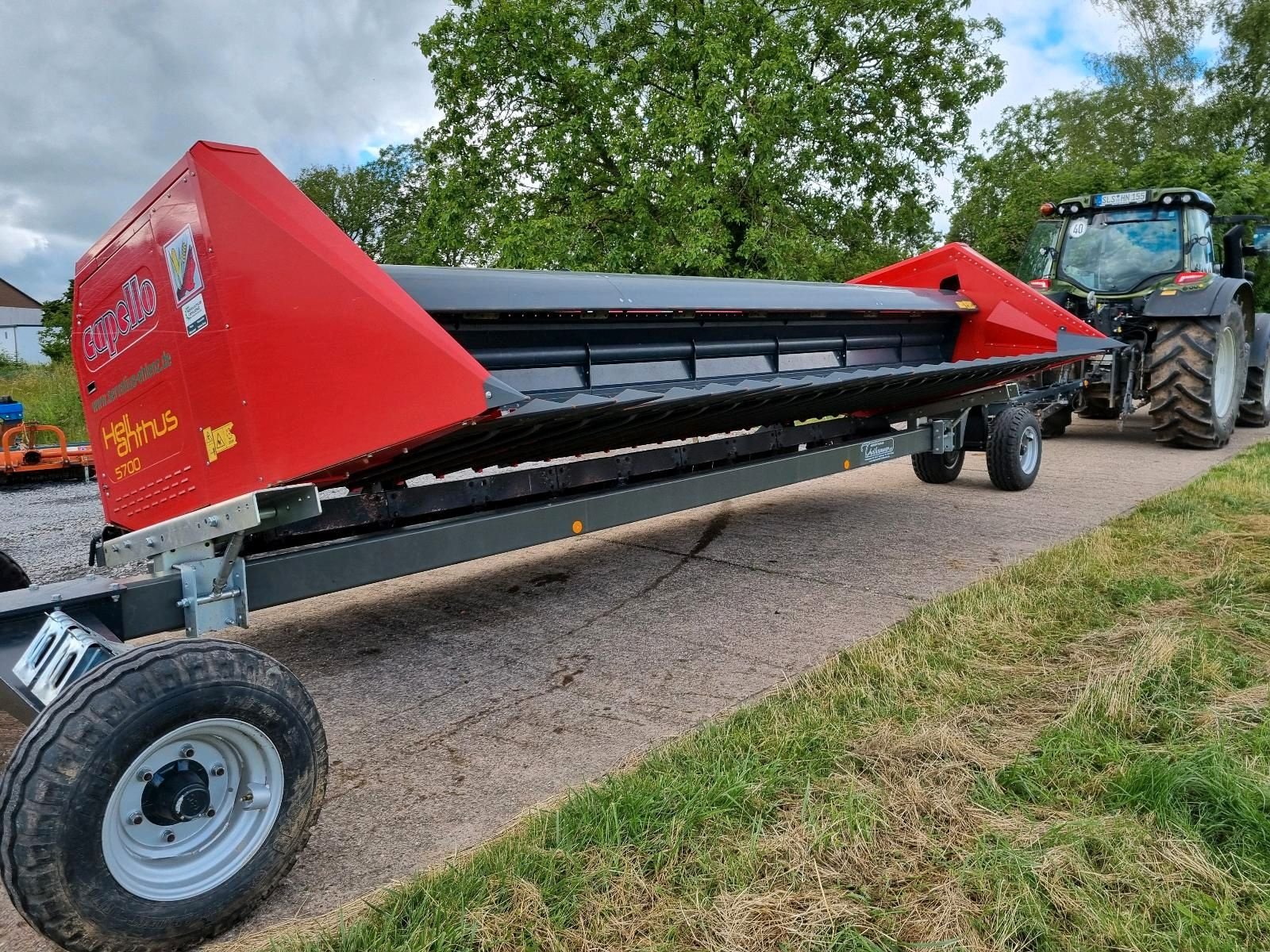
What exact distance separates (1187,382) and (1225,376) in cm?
131

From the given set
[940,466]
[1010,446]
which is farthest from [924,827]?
[940,466]

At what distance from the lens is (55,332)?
26.3 m

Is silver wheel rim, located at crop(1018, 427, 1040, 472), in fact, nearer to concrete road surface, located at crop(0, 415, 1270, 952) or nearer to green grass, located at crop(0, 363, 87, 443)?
concrete road surface, located at crop(0, 415, 1270, 952)

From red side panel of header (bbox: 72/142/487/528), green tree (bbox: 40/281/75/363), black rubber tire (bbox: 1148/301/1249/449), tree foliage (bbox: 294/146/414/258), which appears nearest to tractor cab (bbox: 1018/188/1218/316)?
black rubber tire (bbox: 1148/301/1249/449)

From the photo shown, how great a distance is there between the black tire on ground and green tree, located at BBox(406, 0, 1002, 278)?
14.1 ft

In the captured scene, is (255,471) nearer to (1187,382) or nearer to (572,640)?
(572,640)

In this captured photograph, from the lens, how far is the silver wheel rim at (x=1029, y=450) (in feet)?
22.4

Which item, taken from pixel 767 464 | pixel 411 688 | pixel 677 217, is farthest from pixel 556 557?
pixel 677 217

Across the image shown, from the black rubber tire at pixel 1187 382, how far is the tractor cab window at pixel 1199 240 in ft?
1.77

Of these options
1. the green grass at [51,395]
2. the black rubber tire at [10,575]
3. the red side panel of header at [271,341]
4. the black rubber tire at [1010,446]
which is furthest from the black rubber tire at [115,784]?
the green grass at [51,395]

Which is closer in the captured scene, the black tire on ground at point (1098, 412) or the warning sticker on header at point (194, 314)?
the warning sticker on header at point (194, 314)

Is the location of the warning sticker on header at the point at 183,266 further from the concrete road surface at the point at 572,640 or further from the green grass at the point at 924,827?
the green grass at the point at 924,827

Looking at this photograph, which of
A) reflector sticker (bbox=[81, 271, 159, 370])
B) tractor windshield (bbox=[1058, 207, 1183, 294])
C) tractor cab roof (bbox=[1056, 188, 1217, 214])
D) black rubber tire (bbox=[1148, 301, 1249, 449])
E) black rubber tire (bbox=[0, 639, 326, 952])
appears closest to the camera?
black rubber tire (bbox=[0, 639, 326, 952])

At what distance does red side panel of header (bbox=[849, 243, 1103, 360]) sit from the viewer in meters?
5.87
